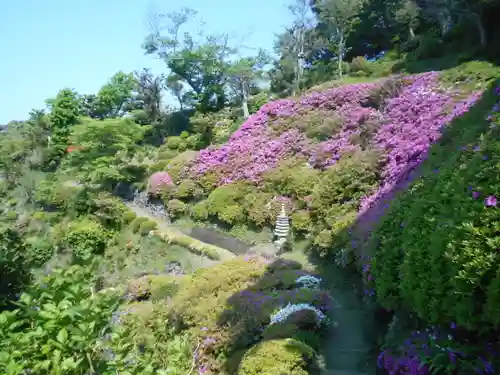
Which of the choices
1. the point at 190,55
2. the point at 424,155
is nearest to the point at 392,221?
the point at 424,155

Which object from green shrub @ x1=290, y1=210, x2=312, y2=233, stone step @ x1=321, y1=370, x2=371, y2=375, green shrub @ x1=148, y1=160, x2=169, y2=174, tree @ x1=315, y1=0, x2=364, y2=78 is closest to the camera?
stone step @ x1=321, y1=370, x2=371, y2=375

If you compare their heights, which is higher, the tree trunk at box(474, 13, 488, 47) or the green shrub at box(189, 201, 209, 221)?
the tree trunk at box(474, 13, 488, 47)

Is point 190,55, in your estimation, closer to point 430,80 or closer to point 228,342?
point 430,80

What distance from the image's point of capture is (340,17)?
30.3m

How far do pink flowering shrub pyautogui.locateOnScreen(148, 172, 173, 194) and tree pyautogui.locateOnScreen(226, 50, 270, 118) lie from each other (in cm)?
779

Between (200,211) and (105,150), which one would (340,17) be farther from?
(200,211)

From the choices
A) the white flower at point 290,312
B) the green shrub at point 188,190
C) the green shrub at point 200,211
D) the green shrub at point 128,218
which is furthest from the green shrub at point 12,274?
the green shrub at point 128,218

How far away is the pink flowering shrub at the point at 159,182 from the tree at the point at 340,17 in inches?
490

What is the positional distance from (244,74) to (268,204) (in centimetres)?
1579

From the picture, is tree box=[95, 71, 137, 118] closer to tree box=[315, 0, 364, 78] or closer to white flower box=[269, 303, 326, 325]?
tree box=[315, 0, 364, 78]

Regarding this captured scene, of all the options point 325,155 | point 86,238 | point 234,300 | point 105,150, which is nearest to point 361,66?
point 325,155

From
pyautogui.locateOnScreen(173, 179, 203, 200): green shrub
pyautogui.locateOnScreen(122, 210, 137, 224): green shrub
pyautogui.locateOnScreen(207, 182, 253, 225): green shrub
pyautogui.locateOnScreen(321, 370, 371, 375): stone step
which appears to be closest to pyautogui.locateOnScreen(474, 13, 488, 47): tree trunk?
pyautogui.locateOnScreen(207, 182, 253, 225): green shrub

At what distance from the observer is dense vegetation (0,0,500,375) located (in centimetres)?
404

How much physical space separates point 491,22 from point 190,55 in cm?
2062
